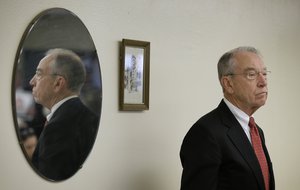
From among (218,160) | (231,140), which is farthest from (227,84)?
(218,160)

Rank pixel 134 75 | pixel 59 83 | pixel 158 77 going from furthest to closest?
pixel 158 77
pixel 134 75
pixel 59 83

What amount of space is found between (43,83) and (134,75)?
498mm

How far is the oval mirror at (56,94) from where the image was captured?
58.0 inches

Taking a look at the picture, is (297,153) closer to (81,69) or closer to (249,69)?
(249,69)

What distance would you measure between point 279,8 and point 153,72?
49.8 inches

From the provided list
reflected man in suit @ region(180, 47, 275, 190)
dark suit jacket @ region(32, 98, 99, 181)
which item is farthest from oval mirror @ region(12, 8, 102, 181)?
reflected man in suit @ region(180, 47, 275, 190)

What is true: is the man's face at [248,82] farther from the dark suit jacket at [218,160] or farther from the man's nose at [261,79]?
the dark suit jacket at [218,160]

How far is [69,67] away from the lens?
64.1 inches

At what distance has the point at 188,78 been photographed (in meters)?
2.13

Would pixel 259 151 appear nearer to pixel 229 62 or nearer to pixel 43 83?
pixel 229 62

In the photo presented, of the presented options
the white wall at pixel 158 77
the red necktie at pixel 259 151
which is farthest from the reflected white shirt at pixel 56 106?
the red necktie at pixel 259 151

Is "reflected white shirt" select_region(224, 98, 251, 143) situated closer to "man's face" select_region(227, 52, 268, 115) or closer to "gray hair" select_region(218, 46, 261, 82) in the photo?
"man's face" select_region(227, 52, 268, 115)

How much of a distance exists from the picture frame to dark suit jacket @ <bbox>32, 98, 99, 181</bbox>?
198mm

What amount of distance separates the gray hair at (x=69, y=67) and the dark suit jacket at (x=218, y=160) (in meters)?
0.54
